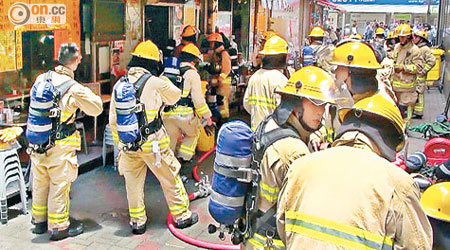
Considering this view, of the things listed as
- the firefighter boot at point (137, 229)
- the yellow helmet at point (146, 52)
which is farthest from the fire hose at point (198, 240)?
the yellow helmet at point (146, 52)

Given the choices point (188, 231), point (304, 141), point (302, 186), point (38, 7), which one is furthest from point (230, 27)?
point (302, 186)

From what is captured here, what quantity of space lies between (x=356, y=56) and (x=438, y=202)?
96.3 inches

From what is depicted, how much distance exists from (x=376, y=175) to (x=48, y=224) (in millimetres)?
4257

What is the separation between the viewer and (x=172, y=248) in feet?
17.2

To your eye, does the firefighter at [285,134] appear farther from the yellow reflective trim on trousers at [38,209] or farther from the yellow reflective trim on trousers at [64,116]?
the yellow reflective trim on trousers at [38,209]

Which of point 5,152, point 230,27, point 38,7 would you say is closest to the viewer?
point 5,152

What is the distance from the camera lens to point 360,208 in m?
1.90

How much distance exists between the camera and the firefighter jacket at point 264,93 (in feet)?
19.4

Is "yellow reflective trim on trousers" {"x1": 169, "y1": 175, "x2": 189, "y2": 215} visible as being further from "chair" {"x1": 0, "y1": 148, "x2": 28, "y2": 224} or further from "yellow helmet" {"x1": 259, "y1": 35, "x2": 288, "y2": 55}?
"yellow helmet" {"x1": 259, "y1": 35, "x2": 288, "y2": 55}

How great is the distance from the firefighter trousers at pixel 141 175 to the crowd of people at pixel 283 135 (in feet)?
0.04

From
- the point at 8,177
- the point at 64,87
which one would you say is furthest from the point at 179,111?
the point at 8,177

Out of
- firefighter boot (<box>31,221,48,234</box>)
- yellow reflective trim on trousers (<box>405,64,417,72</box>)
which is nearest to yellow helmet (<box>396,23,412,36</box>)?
yellow reflective trim on trousers (<box>405,64,417,72</box>)

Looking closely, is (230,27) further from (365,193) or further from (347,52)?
(365,193)

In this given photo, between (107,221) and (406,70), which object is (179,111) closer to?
(107,221)
